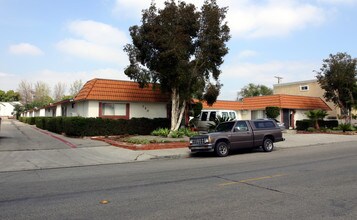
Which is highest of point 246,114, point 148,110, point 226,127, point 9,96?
point 9,96

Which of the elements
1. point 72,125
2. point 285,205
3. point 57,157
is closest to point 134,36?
point 72,125

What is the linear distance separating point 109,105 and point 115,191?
18.6 metres

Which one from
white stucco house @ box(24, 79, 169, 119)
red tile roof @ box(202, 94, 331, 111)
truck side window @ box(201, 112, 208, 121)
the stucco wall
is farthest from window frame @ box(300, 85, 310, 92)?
white stucco house @ box(24, 79, 169, 119)

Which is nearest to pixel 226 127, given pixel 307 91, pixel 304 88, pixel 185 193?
pixel 185 193

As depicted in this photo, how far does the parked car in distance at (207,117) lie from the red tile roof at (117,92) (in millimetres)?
3217

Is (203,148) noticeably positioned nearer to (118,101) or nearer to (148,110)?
(118,101)

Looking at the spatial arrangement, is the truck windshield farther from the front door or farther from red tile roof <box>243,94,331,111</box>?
the front door

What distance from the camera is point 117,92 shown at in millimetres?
26406

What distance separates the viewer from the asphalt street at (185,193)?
6.09 m

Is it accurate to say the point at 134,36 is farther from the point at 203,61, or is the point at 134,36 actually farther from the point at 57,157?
the point at 57,157

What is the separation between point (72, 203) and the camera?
692cm

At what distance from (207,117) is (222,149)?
12090 millimetres

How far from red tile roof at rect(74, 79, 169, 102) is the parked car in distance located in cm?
322

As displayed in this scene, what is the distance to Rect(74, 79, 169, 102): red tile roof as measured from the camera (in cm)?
2536
